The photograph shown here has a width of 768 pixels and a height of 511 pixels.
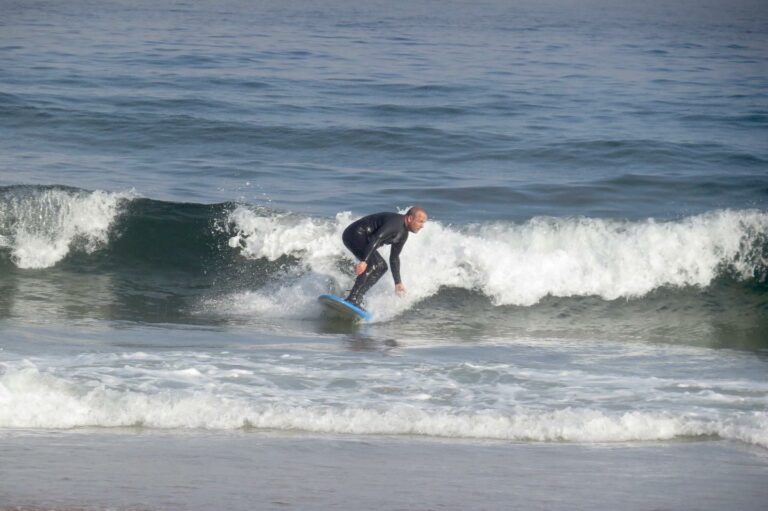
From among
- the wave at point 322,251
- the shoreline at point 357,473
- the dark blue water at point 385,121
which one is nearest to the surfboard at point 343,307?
the wave at point 322,251

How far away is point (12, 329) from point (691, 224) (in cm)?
918

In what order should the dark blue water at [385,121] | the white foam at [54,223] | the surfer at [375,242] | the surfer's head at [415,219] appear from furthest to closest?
the dark blue water at [385,121] < the white foam at [54,223] < the surfer at [375,242] < the surfer's head at [415,219]

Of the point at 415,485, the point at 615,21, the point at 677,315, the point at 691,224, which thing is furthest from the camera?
the point at 615,21

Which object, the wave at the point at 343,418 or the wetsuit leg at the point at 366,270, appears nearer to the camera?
the wave at the point at 343,418

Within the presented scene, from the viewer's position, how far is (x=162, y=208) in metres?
15.5

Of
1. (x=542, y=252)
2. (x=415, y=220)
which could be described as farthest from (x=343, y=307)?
(x=542, y=252)

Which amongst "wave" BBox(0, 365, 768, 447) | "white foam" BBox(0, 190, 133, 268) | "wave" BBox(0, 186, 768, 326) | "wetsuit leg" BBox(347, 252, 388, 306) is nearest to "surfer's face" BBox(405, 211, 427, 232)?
"wetsuit leg" BBox(347, 252, 388, 306)

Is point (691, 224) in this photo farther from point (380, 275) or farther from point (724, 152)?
point (724, 152)

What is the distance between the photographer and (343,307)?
453 inches

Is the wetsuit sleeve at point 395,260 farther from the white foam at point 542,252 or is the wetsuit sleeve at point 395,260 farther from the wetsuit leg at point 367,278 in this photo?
the white foam at point 542,252

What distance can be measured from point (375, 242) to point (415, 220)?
0.54 meters

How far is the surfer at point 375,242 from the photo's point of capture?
1125 centimetres

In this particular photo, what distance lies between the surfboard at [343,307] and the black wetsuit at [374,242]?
9 centimetres

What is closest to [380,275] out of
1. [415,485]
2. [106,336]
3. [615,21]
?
[106,336]
